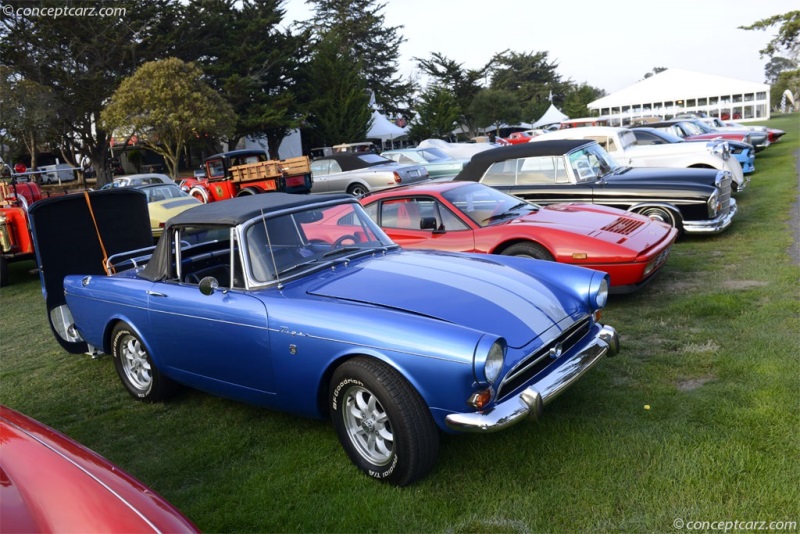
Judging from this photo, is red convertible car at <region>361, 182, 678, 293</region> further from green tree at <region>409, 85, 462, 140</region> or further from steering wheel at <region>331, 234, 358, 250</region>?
green tree at <region>409, 85, 462, 140</region>

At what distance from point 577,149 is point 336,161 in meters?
11.6

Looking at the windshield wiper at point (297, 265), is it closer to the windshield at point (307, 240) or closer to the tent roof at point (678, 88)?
the windshield at point (307, 240)

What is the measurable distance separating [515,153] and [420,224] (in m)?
3.13

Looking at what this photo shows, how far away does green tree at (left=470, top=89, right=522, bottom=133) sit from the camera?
5169 cm

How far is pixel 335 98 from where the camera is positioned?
134ft

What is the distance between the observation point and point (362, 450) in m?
3.59

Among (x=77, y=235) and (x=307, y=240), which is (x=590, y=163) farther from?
(x=77, y=235)

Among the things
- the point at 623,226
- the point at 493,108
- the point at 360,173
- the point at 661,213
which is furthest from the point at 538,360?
the point at 493,108

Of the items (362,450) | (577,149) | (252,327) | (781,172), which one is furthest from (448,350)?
(781,172)

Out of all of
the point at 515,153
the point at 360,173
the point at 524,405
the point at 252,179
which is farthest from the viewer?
the point at 252,179

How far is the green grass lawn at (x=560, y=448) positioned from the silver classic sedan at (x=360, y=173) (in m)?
12.4

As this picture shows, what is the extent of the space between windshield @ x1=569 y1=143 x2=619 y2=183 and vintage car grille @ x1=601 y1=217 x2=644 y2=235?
2.01 metres

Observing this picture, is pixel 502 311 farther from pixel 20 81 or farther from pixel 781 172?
pixel 20 81

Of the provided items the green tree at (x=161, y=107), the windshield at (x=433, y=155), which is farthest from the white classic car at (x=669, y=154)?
the green tree at (x=161, y=107)
